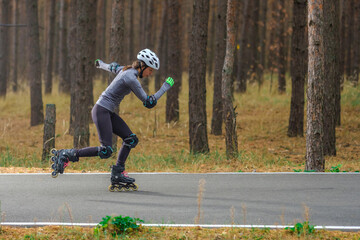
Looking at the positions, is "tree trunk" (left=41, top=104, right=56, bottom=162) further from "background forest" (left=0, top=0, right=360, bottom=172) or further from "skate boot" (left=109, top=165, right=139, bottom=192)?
"skate boot" (left=109, top=165, right=139, bottom=192)

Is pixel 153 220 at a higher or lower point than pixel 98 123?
lower

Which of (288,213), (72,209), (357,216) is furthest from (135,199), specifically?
(357,216)

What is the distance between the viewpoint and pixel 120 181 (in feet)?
29.5

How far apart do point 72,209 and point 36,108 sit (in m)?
14.7

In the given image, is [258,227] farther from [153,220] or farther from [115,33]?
[115,33]

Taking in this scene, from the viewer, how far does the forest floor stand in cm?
643

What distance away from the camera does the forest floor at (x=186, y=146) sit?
6426 millimetres

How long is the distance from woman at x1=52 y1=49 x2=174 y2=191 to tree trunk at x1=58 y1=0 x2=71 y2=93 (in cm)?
1678

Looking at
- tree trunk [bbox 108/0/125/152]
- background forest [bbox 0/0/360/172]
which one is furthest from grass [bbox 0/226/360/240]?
tree trunk [bbox 108/0/125/152]

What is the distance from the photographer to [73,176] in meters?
10.4

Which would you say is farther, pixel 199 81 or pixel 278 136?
pixel 278 136

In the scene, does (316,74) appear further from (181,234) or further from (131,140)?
(181,234)

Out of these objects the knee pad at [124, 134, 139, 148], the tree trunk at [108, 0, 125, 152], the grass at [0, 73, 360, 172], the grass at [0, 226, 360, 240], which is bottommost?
the grass at [0, 73, 360, 172]

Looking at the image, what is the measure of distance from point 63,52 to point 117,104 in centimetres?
1794
